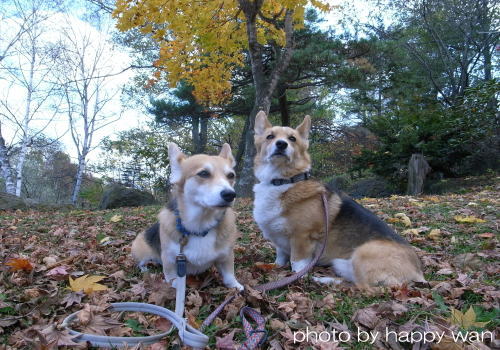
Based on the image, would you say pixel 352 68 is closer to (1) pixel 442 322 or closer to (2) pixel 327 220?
(2) pixel 327 220

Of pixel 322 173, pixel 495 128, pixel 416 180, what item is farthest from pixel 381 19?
pixel 416 180

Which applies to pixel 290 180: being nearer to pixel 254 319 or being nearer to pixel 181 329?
pixel 254 319

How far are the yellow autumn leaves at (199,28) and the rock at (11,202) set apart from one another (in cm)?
612

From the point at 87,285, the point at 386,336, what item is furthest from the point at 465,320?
the point at 87,285

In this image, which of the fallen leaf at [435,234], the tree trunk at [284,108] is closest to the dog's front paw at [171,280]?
the fallen leaf at [435,234]

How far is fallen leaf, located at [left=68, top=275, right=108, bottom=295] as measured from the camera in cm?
243

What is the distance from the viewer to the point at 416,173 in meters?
9.95

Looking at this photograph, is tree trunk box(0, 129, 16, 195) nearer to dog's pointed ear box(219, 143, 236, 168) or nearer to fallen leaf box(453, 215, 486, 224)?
dog's pointed ear box(219, 143, 236, 168)

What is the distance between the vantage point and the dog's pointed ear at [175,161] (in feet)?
8.62

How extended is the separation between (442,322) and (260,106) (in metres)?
7.58

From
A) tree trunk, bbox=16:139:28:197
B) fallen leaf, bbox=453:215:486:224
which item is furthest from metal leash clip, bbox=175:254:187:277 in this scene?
tree trunk, bbox=16:139:28:197

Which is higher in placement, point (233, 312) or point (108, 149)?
point (108, 149)

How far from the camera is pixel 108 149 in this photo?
22.4 m

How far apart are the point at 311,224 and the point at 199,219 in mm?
1114
